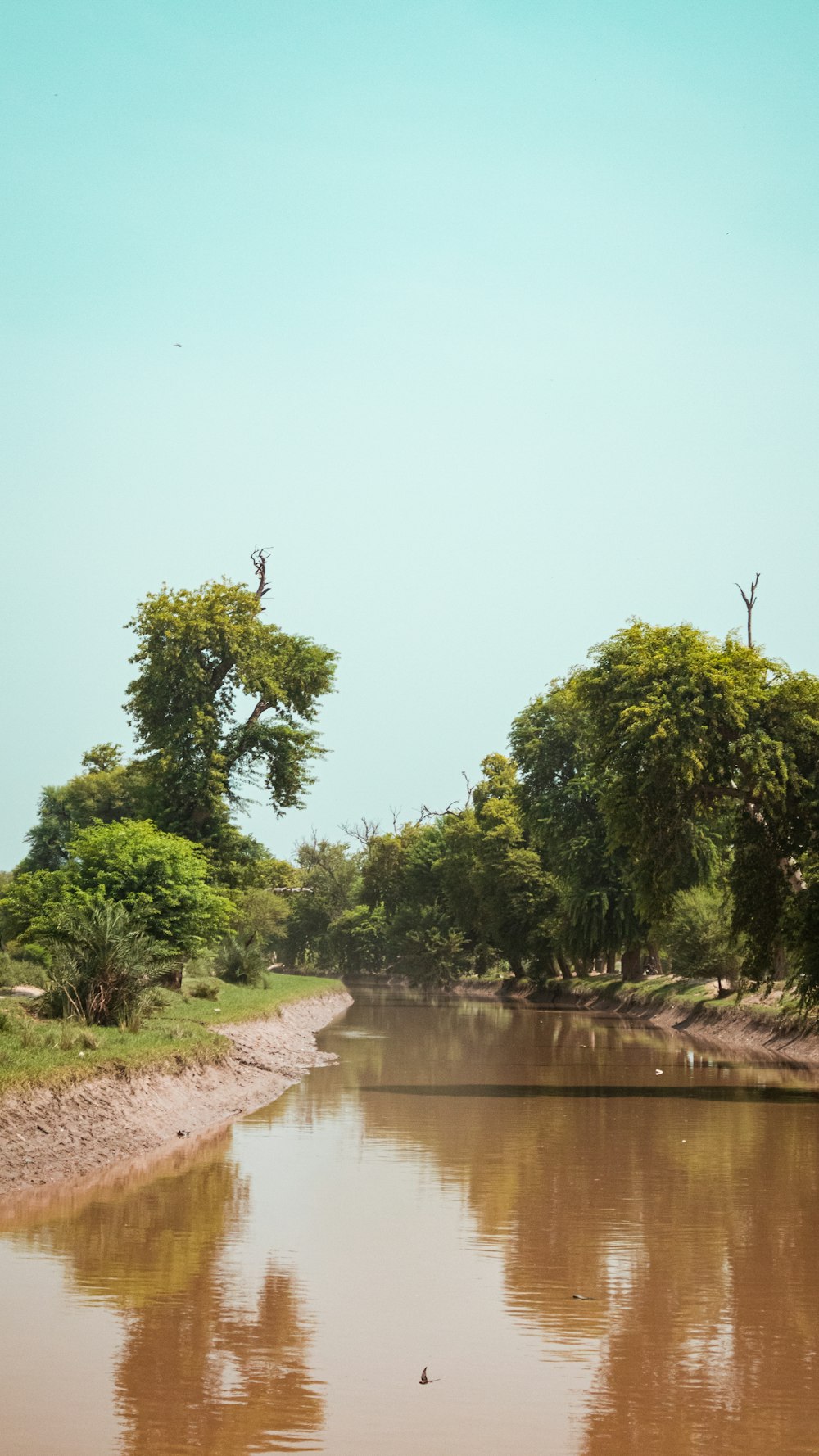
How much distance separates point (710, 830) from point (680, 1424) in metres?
49.9

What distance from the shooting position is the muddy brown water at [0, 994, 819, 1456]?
8.78 metres

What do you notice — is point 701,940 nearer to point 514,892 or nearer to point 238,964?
point 238,964

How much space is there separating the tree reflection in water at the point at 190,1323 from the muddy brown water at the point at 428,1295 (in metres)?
0.03

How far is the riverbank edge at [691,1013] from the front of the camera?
4134 cm

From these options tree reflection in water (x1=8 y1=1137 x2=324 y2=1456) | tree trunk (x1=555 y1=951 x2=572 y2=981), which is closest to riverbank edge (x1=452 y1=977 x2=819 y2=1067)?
tree trunk (x1=555 y1=951 x2=572 y2=981)

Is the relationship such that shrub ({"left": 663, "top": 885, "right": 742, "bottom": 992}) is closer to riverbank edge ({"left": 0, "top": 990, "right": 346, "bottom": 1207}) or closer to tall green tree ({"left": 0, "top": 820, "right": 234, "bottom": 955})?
tall green tree ({"left": 0, "top": 820, "right": 234, "bottom": 955})

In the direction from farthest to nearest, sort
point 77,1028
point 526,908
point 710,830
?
point 526,908 → point 710,830 → point 77,1028

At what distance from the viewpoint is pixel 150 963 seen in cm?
3058

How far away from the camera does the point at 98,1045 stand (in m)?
22.9

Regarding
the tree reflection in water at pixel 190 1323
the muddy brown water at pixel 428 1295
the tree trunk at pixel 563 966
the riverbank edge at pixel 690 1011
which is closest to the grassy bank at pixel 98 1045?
the muddy brown water at pixel 428 1295

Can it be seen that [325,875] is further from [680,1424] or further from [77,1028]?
[680,1424]

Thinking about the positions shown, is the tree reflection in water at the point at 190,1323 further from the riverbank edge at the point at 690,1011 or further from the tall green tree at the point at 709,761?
the riverbank edge at the point at 690,1011

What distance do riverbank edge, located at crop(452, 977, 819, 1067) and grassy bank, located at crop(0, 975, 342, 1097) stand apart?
16335 millimetres

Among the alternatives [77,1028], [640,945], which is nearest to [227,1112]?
[77,1028]
